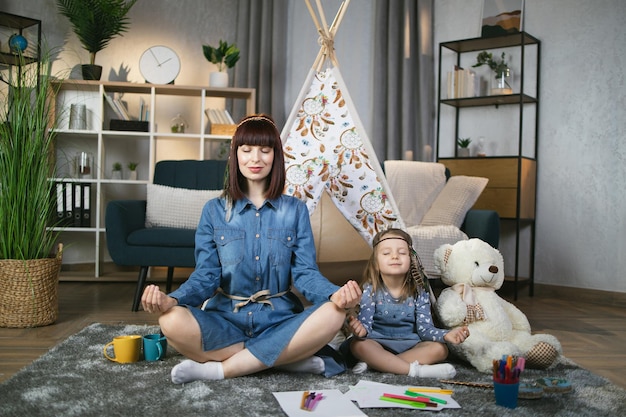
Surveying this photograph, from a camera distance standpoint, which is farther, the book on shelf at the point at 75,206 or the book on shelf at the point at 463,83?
the book on shelf at the point at 463,83

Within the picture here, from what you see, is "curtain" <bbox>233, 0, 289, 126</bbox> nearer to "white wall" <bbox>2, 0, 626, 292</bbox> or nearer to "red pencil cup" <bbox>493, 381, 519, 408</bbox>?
"white wall" <bbox>2, 0, 626, 292</bbox>

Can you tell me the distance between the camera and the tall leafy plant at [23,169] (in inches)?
94.9

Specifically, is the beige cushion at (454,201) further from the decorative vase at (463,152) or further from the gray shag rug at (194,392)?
the gray shag rug at (194,392)

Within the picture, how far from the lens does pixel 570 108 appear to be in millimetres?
3758

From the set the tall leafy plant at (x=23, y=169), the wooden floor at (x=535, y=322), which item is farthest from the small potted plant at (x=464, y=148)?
the tall leafy plant at (x=23, y=169)

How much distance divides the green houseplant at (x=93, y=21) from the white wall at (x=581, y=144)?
8.44ft

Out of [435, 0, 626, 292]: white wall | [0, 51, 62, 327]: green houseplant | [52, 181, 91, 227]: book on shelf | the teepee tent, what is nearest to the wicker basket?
[0, 51, 62, 327]: green houseplant

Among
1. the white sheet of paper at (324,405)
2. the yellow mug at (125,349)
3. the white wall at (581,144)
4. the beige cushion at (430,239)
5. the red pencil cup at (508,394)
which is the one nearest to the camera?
the white sheet of paper at (324,405)

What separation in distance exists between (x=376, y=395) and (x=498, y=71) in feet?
9.37

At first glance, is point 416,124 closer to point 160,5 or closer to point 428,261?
point 428,261

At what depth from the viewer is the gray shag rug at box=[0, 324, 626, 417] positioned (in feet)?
4.89

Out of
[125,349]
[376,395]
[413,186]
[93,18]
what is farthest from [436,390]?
[93,18]

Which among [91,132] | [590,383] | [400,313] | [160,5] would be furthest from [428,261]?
[160,5]

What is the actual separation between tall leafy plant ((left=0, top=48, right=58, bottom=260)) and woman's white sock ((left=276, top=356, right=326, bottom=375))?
4.20 ft
